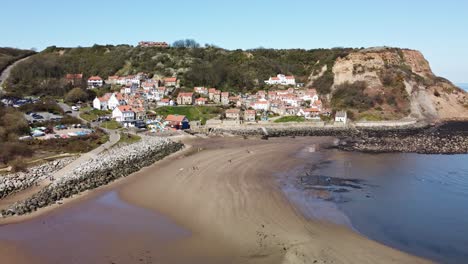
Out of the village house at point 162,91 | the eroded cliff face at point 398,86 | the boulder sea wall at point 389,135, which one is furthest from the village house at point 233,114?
the eroded cliff face at point 398,86

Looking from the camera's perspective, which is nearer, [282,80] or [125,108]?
[125,108]

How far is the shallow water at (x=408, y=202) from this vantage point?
1783 centimetres

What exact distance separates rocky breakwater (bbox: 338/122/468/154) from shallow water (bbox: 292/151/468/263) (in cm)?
516

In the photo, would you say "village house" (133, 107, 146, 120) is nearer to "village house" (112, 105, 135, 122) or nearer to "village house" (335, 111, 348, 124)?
"village house" (112, 105, 135, 122)

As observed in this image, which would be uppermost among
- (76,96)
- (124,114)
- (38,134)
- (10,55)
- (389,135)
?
(10,55)

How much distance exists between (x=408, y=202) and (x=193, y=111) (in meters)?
45.7

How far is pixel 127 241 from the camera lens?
17.5 meters

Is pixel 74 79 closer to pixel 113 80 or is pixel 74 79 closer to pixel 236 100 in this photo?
pixel 113 80

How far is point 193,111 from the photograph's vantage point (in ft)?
213

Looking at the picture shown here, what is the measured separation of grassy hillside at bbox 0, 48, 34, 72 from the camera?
310 ft

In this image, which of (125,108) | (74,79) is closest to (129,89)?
(74,79)

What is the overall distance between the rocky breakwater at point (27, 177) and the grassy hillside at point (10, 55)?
7618 cm

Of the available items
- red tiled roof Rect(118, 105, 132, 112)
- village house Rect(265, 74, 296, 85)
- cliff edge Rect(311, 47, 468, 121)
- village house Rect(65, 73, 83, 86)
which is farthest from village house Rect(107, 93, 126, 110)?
village house Rect(265, 74, 296, 85)

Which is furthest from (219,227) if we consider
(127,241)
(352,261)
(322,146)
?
(322,146)
